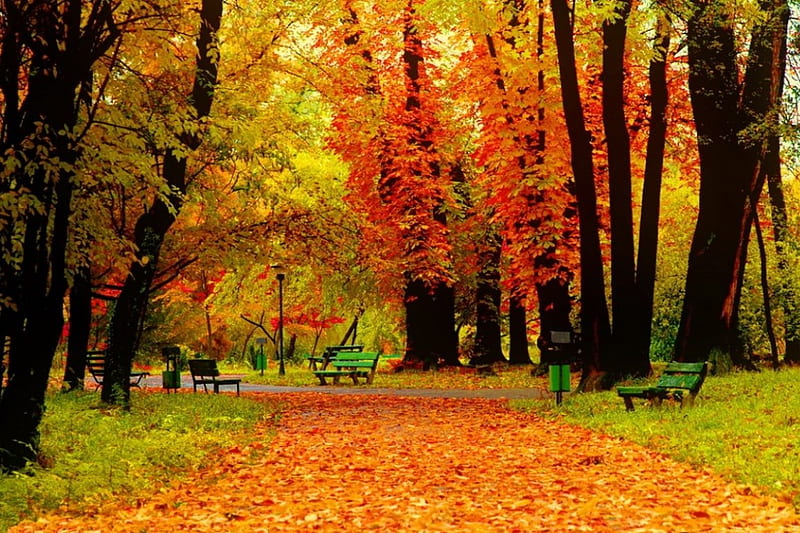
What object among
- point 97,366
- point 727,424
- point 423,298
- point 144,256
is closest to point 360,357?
point 423,298

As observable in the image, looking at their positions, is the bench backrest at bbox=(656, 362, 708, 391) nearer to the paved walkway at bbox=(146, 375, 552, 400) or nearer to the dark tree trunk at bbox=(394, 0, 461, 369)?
the paved walkway at bbox=(146, 375, 552, 400)

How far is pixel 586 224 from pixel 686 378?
4.94 meters

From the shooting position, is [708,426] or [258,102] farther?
[258,102]

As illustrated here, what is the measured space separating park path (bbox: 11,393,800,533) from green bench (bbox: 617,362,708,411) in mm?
1709

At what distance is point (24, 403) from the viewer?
9641mm

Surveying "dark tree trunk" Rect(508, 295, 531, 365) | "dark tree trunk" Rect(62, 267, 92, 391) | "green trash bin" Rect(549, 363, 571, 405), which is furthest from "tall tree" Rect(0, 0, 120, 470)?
"dark tree trunk" Rect(508, 295, 531, 365)

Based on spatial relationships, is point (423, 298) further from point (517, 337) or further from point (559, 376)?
point (559, 376)

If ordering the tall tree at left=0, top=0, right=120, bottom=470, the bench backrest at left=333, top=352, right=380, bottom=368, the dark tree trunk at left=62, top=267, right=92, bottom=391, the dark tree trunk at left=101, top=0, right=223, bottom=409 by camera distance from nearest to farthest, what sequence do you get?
the tall tree at left=0, top=0, right=120, bottom=470 → the dark tree trunk at left=101, top=0, right=223, bottom=409 → the dark tree trunk at left=62, top=267, right=92, bottom=391 → the bench backrest at left=333, top=352, right=380, bottom=368

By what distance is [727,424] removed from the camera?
1238 centimetres

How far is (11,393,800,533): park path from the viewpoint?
743 centimetres

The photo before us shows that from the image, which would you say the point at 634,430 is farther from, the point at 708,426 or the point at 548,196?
the point at 548,196

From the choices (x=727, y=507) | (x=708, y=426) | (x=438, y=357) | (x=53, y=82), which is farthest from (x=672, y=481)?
(x=438, y=357)

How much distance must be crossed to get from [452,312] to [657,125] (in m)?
11.6

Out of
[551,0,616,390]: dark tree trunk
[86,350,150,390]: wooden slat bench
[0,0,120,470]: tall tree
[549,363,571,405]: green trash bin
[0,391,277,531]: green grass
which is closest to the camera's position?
[0,391,277,531]: green grass
